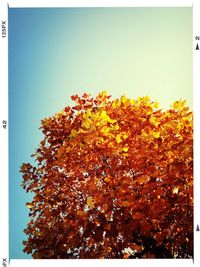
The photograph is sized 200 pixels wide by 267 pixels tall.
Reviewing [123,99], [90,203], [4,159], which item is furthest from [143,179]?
[4,159]

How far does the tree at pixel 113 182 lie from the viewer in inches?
157

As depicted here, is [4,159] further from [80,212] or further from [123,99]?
[123,99]

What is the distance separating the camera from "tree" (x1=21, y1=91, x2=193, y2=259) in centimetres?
398

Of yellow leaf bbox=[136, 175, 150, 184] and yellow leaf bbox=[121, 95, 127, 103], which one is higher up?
yellow leaf bbox=[121, 95, 127, 103]

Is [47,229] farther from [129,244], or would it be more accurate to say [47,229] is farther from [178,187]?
[178,187]

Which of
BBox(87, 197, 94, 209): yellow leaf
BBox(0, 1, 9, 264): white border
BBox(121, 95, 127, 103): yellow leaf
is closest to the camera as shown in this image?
BBox(0, 1, 9, 264): white border

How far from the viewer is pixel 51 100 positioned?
4.14 m

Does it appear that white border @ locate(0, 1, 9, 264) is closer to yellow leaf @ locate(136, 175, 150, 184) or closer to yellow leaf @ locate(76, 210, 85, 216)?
yellow leaf @ locate(76, 210, 85, 216)
